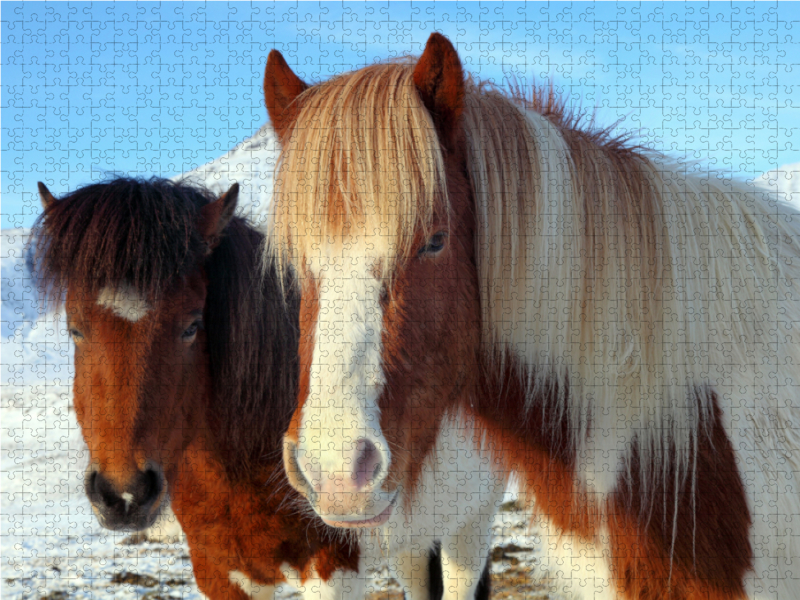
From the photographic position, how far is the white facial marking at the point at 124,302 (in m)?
2.73

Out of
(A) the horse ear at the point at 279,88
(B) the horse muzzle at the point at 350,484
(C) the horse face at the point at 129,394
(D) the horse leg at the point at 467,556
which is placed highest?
(A) the horse ear at the point at 279,88

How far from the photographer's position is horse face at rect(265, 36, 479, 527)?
63.8 inches

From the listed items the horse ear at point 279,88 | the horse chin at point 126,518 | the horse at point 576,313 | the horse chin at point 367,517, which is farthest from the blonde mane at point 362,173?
the horse chin at point 126,518

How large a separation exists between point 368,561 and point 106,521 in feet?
4.79

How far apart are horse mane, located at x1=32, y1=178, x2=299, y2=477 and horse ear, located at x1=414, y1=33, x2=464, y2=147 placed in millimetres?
1206

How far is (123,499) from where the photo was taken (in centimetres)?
262

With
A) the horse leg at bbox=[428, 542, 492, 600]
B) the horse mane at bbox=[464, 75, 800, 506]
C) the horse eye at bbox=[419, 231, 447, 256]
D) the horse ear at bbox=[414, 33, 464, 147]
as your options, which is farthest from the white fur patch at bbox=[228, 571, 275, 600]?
the horse ear at bbox=[414, 33, 464, 147]

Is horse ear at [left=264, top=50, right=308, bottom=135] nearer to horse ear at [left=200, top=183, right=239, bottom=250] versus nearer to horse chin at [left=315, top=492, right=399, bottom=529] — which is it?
horse ear at [left=200, top=183, right=239, bottom=250]

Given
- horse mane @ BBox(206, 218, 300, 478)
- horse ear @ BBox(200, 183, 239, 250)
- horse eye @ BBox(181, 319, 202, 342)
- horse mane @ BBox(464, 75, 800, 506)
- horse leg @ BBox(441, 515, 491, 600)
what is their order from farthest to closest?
horse leg @ BBox(441, 515, 491, 600)
horse mane @ BBox(206, 218, 300, 478)
horse ear @ BBox(200, 183, 239, 250)
horse eye @ BBox(181, 319, 202, 342)
horse mane @ BBox(464, 75, 800, 506)

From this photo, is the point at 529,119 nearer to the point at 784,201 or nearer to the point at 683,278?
the point at 683,278

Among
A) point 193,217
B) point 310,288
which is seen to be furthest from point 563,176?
point 193,217

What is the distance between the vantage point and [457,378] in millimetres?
1983

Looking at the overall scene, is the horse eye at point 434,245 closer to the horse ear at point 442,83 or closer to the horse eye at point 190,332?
the horse ear at point 442,83

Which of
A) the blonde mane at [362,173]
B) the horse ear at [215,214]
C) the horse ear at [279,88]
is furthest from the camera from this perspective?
the horse ear at [215,214]
